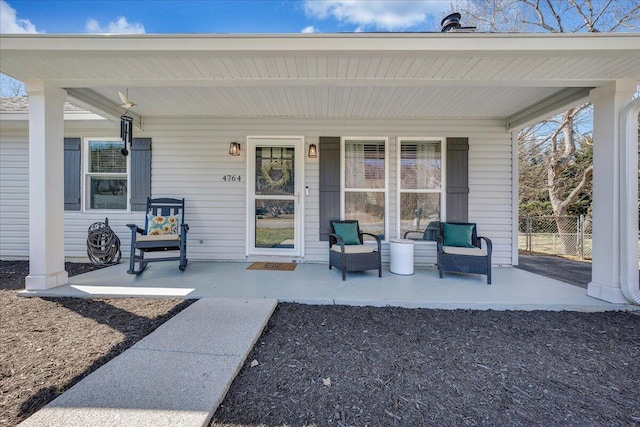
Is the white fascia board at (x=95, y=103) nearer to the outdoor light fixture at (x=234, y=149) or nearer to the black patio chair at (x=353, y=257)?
the outdoor light fixture at (x=234, y=149)

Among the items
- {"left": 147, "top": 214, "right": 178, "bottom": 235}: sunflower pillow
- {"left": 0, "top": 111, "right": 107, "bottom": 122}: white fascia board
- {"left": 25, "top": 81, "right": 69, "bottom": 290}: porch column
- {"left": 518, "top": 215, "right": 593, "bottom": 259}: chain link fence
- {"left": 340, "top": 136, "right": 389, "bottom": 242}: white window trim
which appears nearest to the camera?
{"left": 25, "top": 81, "right": 69, "bottom": 290}: porch column

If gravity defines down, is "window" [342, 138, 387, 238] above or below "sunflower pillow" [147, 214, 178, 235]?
above

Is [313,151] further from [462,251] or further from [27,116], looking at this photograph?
[27,116]

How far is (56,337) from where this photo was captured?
2289 millimetres

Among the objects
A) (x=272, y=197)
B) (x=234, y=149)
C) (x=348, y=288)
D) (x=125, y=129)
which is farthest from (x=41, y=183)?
(x=348, y=288)

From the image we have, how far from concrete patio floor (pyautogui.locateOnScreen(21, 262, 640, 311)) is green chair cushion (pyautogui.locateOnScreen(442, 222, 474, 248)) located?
1.56 feet

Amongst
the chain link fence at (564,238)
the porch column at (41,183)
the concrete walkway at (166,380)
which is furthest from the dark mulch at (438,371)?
the chain link fence at (564,238)

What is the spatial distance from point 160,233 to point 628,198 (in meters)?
5.96

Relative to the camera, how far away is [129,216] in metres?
4.98

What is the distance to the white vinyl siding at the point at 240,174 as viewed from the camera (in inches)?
188

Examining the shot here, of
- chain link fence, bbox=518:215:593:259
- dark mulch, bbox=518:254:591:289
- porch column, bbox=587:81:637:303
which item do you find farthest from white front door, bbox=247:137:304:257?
chain link fence, bbox=518:215:593:259

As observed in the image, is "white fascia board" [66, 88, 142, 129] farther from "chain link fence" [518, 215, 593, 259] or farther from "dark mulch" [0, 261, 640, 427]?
"chain link fence" [518, 215, 593, 259]

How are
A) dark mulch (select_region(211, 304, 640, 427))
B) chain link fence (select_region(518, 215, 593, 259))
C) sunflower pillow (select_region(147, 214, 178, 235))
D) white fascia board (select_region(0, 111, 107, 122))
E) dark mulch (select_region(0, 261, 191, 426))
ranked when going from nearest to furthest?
1. dark mulch (select_region(211, 304, 640, 427))
2. dark mulch (select_region(0, 261, 191, 426))
3. sunflower pillow (select_region(147, 214, 178, 235))
4. white fascia board (select_region(0, 111, 107, 122))
5. chain link fence (select_region(518, 215, 593, 259))

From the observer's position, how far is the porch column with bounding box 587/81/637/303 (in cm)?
301
